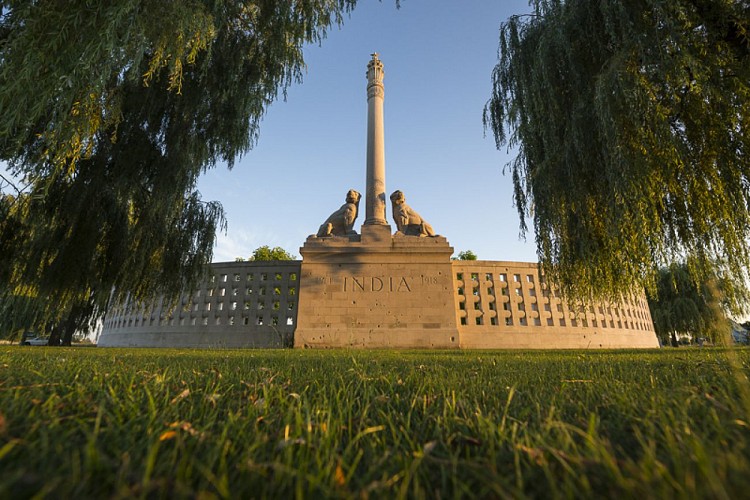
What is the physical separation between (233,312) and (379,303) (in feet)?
21.8

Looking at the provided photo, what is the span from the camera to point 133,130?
7480 millimetres

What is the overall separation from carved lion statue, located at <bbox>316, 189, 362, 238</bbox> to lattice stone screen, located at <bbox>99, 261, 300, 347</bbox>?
2.43 m

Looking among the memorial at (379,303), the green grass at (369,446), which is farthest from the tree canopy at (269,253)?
the green grass at (369,446)

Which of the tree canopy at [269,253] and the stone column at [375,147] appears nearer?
the stone column at [375,147]

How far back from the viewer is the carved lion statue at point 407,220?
49.8 ft

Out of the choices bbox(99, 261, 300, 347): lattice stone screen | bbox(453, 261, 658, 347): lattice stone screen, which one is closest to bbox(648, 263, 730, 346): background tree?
bbox(453, 261, 658, 347): lattice stone screen

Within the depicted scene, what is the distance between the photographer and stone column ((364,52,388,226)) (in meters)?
16.3

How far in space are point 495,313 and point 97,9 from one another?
1474 cm

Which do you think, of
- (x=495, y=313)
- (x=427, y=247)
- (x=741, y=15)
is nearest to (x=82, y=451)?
(x=741, y=15)

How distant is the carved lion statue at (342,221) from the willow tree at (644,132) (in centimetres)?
938

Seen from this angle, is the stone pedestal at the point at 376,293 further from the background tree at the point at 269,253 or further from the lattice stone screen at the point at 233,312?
the background tree at the point at 269,253

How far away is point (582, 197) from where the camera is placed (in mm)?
6414

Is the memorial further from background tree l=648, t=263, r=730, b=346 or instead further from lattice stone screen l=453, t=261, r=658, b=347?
background tree l=648, t=263, r=730, b=346

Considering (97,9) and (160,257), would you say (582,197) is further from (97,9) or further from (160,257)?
(160,257)
